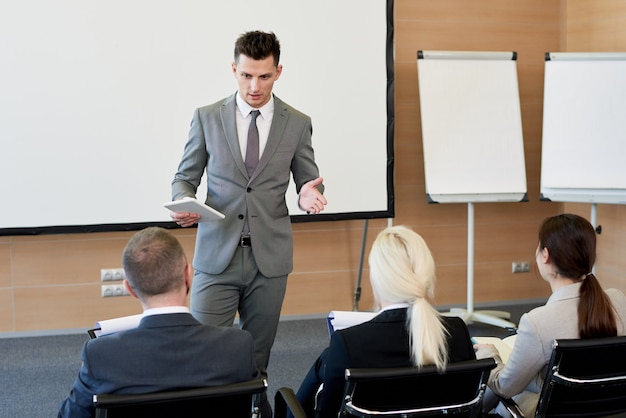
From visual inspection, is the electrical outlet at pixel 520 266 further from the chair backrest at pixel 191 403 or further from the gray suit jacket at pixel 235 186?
the chair backrest at pixel 191 403

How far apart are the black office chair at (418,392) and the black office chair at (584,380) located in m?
0.28

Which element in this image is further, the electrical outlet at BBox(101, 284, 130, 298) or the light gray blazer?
the electrical outlet at BBox(101, 284, 130, 298)

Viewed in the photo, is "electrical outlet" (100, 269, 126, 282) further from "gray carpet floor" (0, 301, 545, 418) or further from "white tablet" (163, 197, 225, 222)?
"white tablet" (163, 197, 225, 222)

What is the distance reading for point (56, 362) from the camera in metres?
4.85

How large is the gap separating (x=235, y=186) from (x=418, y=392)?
1287mm

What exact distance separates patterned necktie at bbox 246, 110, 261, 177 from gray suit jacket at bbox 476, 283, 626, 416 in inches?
46.7

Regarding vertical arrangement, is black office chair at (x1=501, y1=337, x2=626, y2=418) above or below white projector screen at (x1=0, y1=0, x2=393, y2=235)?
below

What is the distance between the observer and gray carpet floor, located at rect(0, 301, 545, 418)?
164 inches

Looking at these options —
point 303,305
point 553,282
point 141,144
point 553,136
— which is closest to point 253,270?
point 553,282

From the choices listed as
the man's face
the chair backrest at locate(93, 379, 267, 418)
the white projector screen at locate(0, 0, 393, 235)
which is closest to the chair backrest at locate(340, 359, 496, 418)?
the chair backrest at locate(93, 379, 267, 418)

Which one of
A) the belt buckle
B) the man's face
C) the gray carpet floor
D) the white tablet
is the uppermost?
the man's face

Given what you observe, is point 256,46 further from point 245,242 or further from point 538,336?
point 538,336

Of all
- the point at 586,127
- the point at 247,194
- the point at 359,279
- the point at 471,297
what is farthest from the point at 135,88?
the point at 586,127

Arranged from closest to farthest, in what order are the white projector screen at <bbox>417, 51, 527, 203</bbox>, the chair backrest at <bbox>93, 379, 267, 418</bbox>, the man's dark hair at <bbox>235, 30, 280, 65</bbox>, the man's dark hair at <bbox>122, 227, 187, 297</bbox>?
the chair backrest at <bbox>93, 379, 267, 418</bbox>, the man's dark hair at <bbox>122, 227, 187, 297</bbox>, the man's dark hair at <bbox>235, 30, 280, 65</bbox>, the white projector screen at <bbox>417, 51, 527, 203</bbox>
